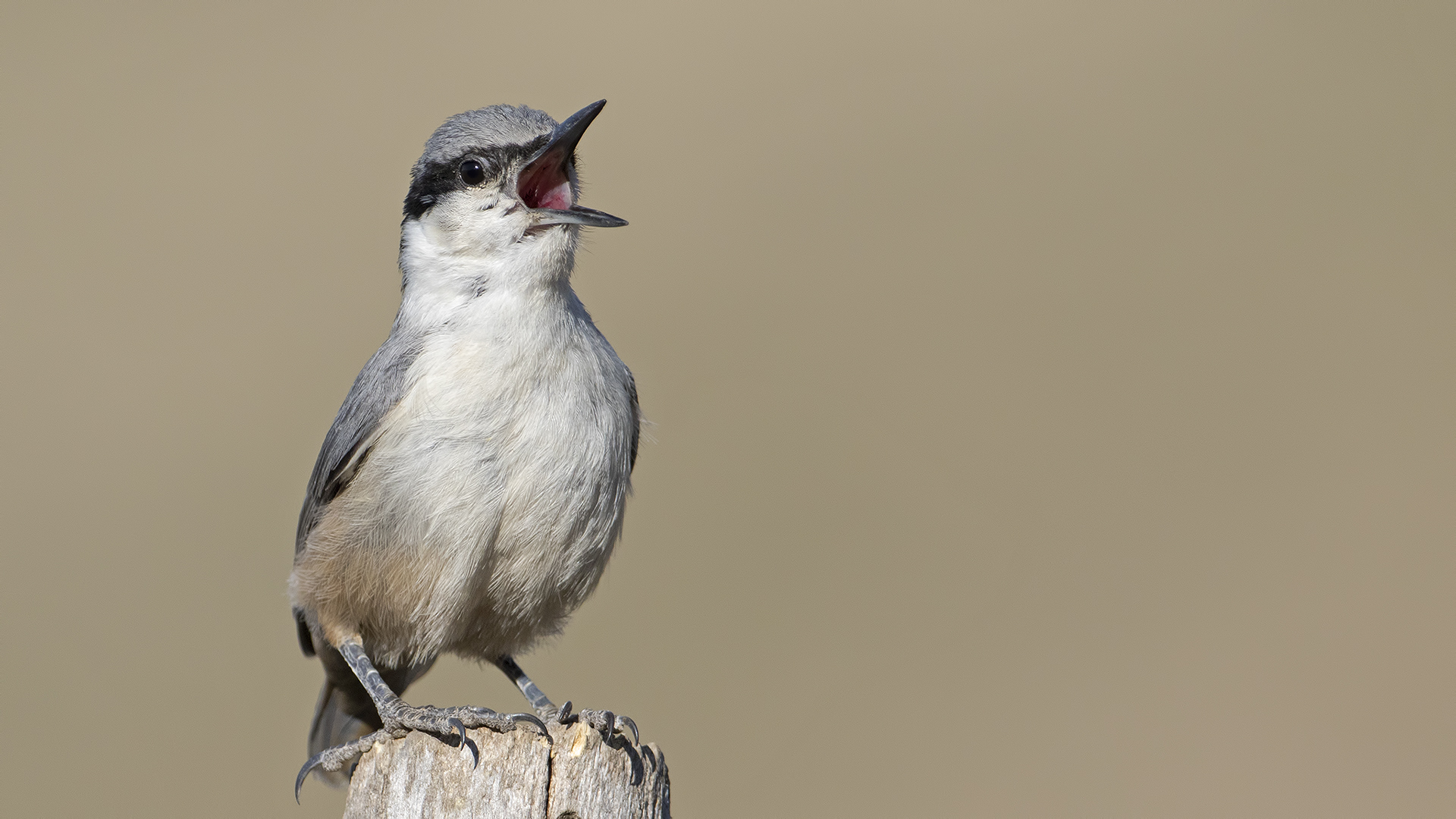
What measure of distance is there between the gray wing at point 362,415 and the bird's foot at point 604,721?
103 centimetres

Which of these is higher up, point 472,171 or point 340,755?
point 472,171

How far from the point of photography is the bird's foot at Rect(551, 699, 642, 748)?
2.72 m

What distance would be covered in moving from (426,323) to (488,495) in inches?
23.6

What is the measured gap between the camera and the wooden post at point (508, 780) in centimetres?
250

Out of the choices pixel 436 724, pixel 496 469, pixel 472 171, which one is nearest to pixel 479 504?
pixel 496 469

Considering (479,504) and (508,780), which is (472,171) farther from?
(508,780)

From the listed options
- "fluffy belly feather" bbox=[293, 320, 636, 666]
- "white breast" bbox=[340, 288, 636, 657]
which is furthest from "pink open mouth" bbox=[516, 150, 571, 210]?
"fluffy belly feather" bbox=[293, 320, 636, 666]

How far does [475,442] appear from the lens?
10.2ft

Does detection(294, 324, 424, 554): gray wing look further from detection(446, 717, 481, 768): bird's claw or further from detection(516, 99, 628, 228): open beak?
detection(446, 717, 481, 768): bird's claw

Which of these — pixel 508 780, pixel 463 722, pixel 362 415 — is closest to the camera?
pixel 508 780

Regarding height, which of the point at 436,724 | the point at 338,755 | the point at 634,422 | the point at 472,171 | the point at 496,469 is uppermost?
the point at 472,171

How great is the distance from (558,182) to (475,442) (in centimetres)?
94

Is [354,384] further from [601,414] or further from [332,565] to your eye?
[601,414]

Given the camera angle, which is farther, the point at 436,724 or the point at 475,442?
the point at 475,442
